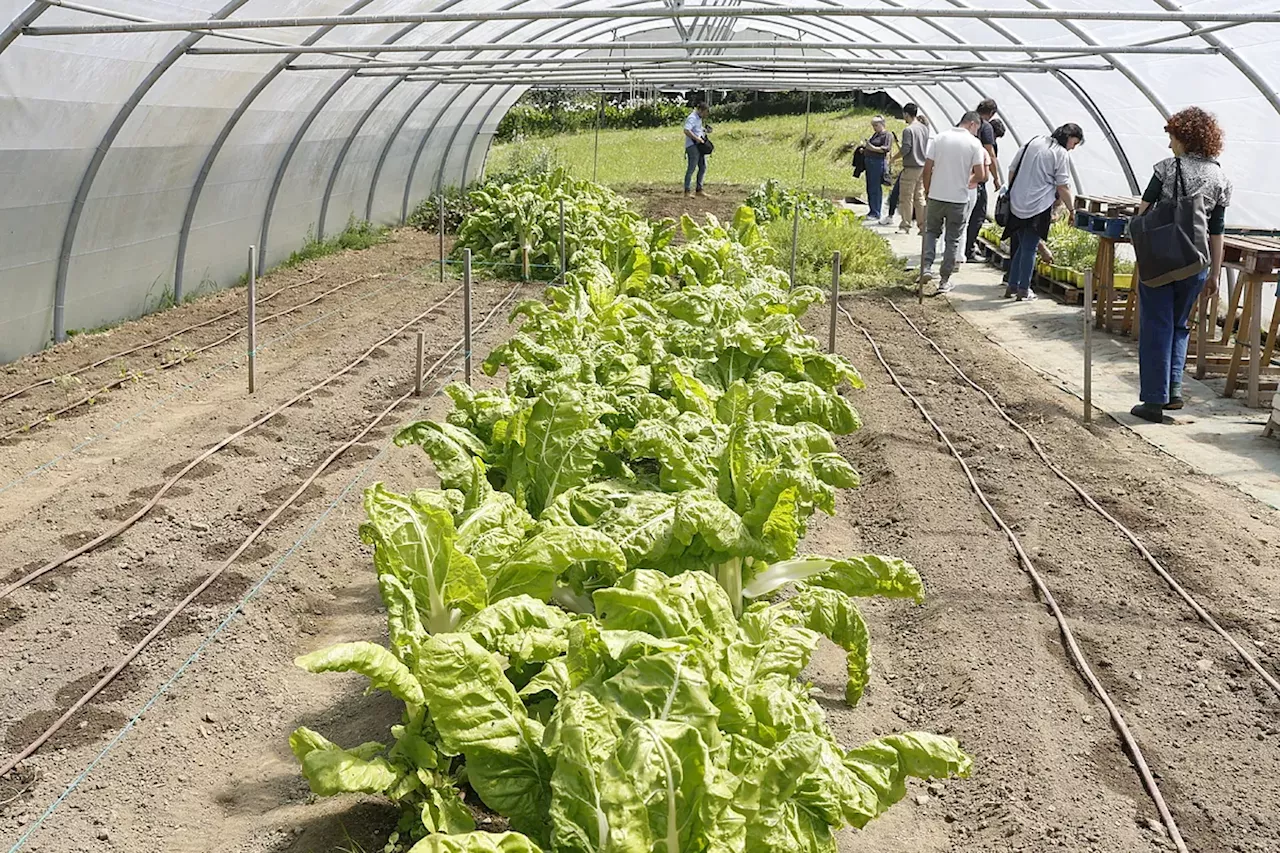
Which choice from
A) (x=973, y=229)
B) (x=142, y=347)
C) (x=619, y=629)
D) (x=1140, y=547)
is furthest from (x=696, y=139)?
(x=619, y=629)

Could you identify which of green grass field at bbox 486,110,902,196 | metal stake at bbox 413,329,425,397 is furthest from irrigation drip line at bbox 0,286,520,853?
green grass field at bbox 486,110,902,196

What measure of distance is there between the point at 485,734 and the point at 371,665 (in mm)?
334

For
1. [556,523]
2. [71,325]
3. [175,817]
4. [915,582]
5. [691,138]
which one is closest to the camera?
[175,817]

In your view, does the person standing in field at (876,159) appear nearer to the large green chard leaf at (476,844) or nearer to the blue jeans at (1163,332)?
the blue jeans at (1163,332)

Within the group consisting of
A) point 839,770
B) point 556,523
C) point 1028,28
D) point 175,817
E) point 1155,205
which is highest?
point 1028,28

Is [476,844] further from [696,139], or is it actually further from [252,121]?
[696,139]

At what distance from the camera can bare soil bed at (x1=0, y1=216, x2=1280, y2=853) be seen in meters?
3.61

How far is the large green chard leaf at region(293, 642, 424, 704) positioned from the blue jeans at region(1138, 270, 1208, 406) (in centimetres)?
579

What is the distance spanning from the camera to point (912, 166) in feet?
52.6

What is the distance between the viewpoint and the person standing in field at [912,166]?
15.5 metres

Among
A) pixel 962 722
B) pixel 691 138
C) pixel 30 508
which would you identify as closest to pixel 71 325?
pixel 30 508

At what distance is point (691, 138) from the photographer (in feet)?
65.0

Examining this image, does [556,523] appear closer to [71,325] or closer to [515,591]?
[515,591]

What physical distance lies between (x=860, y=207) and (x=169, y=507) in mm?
15936
